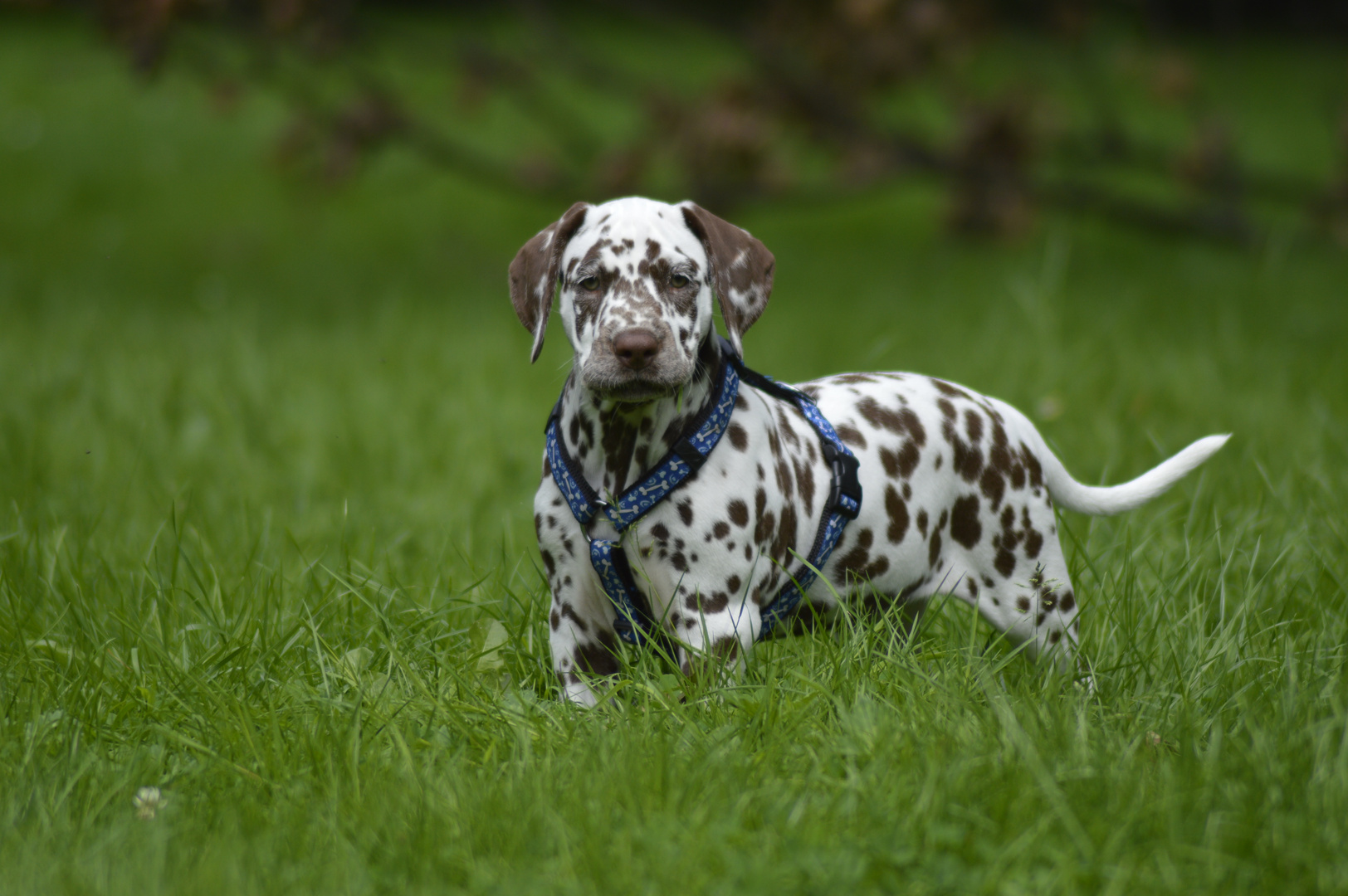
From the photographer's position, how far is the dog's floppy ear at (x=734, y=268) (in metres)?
2.75

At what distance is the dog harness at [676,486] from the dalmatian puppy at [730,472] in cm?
3

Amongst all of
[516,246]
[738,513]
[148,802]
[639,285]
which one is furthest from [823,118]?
[148,802]

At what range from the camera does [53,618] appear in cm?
331

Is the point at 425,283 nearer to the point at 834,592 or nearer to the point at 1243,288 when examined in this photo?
the point at 1243,288

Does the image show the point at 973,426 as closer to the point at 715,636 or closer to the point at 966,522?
the point at 966,522

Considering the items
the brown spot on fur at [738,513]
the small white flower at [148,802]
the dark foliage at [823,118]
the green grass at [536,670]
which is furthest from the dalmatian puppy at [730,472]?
the dark foliage at [823,118]

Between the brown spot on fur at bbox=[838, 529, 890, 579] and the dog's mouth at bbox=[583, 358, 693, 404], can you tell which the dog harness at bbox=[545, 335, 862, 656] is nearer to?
the brown spot on fur at bbox=[838, 529, 890, 579]

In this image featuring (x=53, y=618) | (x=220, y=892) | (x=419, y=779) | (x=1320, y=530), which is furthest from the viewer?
(x=1320, y=530)

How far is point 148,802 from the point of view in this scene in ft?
7.90

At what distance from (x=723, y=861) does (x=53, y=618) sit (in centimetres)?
219

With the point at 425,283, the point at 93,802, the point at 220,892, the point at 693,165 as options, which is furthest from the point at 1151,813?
the point at 425,283

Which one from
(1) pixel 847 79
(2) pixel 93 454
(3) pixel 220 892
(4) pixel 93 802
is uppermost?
(1) pixel 847 79

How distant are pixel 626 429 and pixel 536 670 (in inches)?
28.5

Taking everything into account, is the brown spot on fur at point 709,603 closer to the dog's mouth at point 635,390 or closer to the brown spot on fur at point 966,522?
the dog's mouth at point 635,390
